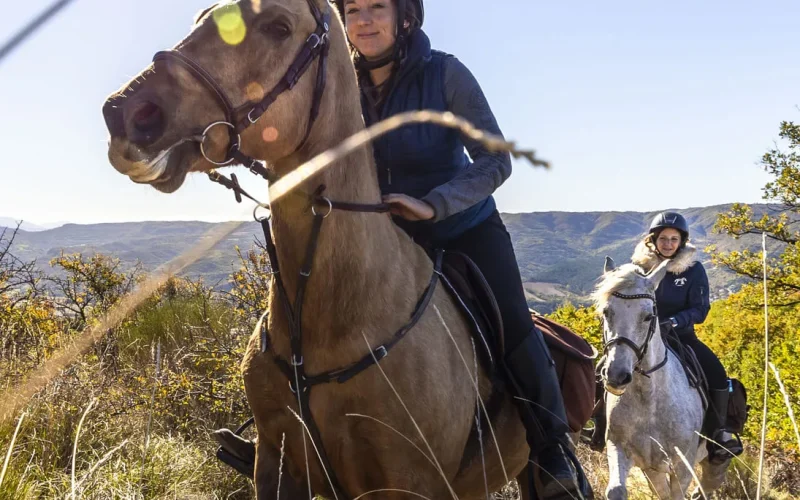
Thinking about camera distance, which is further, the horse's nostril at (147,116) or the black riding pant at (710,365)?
the black riding pant at (710,365)

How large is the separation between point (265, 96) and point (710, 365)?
7024 millimetres

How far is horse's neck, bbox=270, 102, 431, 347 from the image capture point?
257 centimetres

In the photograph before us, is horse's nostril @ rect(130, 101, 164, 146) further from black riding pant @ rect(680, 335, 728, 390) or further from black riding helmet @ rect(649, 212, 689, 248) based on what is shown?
black riding helmet @ rect(649, 212, 689, 248)

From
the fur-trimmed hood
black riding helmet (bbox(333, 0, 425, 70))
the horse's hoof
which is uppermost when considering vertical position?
black riding helmet (bbox(333, 0, 425, 70))

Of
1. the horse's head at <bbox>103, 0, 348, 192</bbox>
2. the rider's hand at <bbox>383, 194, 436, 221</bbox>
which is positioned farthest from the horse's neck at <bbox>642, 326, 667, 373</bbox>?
the horse's head at <bbox>103, 0, 348, 192</bbox>

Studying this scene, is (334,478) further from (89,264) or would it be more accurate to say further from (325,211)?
(89,264)

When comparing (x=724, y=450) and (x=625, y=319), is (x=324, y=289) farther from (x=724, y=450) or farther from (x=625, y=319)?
(x=724, y=450)

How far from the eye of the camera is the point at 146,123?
6.39 feet

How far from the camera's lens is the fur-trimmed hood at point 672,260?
751cm

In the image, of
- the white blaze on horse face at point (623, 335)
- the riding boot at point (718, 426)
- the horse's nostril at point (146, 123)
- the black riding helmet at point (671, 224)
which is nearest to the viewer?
the horse's nostril at point (146, 123)

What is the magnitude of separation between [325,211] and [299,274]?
1.00 feet

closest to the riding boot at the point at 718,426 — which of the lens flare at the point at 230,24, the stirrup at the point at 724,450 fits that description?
the stirrup at the point at 724,450

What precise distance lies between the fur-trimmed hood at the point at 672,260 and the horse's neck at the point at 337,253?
5.73 metres

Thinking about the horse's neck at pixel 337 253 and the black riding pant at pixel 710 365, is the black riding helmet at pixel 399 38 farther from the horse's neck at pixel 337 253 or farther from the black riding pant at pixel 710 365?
the black riding pant at pixel 710 365
